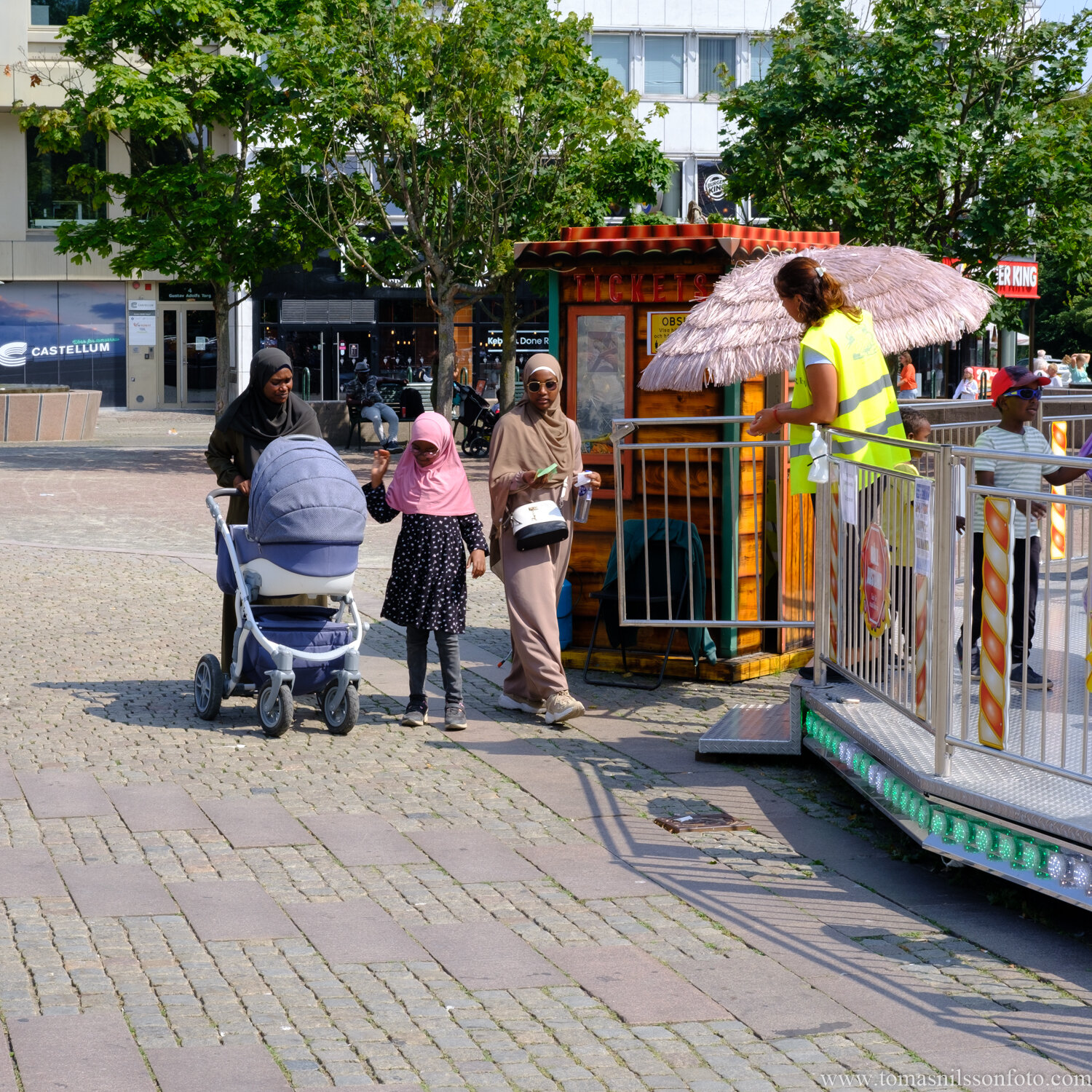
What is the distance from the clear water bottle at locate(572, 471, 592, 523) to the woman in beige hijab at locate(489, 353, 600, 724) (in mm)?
82

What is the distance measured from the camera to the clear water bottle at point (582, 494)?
26.8ft

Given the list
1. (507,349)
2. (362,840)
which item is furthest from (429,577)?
(507,349)

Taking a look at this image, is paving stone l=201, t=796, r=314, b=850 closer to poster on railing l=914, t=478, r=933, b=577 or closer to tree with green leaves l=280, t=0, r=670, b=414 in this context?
poster on railing l=914, t=478, r=933, b=577

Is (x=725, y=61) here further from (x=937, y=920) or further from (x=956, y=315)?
(x=937, y=920)

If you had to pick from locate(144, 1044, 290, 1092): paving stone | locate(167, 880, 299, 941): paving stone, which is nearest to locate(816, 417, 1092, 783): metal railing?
locate(167, 880, 299, 941): paving stone

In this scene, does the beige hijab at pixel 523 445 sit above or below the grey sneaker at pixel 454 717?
above

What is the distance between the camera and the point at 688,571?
8.55 meters

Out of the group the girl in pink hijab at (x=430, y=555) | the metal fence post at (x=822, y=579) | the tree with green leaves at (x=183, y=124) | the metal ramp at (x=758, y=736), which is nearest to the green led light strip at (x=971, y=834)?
the metal fence post at (x=822, y=579)

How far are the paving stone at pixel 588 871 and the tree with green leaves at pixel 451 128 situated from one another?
16.9 m

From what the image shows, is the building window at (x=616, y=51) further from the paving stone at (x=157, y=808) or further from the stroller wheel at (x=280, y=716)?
the paving stone at (x=157, y=808)

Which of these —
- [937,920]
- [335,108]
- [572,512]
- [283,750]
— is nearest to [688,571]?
[572,512]

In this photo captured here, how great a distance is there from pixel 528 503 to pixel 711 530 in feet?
4.35

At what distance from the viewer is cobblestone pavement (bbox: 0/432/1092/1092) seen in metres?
4.16

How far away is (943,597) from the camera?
548 cm
